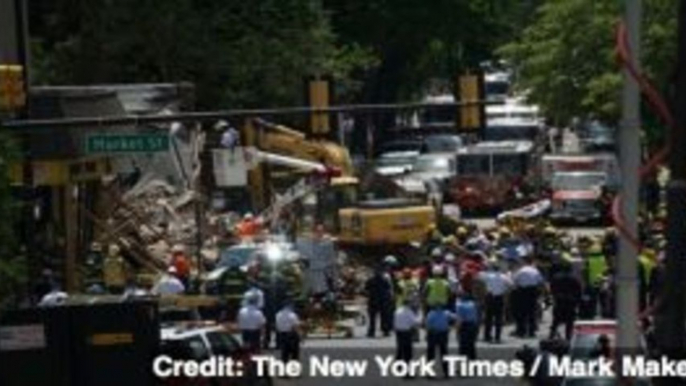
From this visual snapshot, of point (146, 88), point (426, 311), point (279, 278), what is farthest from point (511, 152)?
point (426, 311)

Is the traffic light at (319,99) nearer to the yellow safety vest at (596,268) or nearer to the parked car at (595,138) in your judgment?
the yellow safety vest at (596,268)

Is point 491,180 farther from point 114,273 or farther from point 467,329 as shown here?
point 467,329

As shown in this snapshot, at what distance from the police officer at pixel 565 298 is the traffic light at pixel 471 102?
428 centimetres

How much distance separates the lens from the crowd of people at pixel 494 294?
29.7m

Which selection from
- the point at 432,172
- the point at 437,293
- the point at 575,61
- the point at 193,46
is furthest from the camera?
the point at 432,172

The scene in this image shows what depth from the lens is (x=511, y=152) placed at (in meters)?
65.0

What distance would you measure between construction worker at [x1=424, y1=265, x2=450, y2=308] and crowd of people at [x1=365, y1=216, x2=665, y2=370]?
0.02 metres

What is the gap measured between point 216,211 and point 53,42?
7936 millimetres

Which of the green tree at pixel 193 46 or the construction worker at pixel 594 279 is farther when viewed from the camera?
the green tree at pixel 193 46

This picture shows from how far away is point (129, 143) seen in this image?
29047mm

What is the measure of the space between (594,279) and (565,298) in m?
2.18

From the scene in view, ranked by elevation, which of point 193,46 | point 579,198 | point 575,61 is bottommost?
point 579,198

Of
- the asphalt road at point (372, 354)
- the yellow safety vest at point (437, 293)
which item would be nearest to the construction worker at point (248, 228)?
the asphalt road at point (372, 354)

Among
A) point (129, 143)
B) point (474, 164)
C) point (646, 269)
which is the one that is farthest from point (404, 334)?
point (474, 164)
